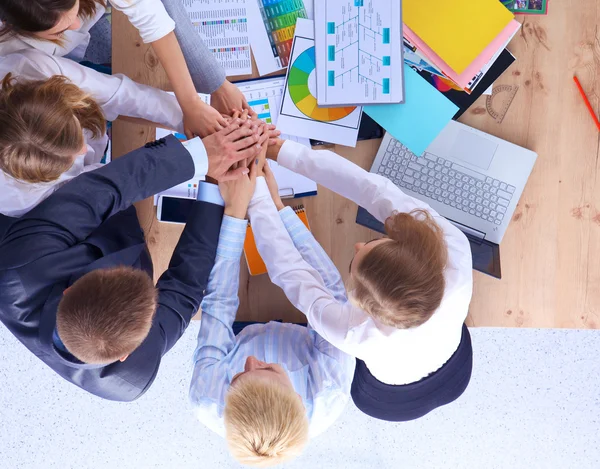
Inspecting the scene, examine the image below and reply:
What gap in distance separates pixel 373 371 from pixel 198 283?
0.46 meters

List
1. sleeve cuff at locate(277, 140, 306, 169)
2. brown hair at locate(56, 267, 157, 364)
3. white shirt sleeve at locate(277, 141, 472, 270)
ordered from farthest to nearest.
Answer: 1. sleeve cuff at locate(277, 140, 306, 169)
2. white shirt sleeve at locate(277, 141, 472, 270)
3. brown hair at locate(56, 267, 157, 364)

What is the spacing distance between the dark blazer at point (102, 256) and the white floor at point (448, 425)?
34.4 inches

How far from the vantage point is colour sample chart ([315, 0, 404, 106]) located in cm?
118

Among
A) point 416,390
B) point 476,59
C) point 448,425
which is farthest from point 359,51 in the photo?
point 448,425

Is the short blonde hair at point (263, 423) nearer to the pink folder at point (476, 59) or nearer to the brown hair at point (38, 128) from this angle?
the brown hair at point (38, 128)

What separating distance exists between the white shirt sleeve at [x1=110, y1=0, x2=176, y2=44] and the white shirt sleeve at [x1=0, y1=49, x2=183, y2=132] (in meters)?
0.12

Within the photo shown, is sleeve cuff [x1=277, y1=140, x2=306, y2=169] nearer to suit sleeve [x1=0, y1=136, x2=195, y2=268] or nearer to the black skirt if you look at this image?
suit sleeve [x1=0, y1=136, x2=195, y2=268]

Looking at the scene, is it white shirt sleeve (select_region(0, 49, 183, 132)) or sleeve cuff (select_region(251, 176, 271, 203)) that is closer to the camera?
white shirt sleeve (select_region(0, 49, 183, 132))

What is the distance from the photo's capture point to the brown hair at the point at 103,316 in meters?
0.86

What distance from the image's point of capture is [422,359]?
1077 mm

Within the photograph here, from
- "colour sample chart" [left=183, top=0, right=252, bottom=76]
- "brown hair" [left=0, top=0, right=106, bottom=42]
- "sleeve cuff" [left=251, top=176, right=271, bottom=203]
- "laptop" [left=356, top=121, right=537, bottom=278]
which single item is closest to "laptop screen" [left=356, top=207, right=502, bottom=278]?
"laptop" [left=356, top=121, right=537, bottom=278]

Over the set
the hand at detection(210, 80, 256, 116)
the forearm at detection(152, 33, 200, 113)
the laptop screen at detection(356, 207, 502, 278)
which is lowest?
the laptop screen at detection(356, 207, 502, 278)

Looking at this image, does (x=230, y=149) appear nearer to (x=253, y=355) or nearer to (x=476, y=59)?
(x=253, y=355)

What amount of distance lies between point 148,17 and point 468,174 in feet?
2.76
